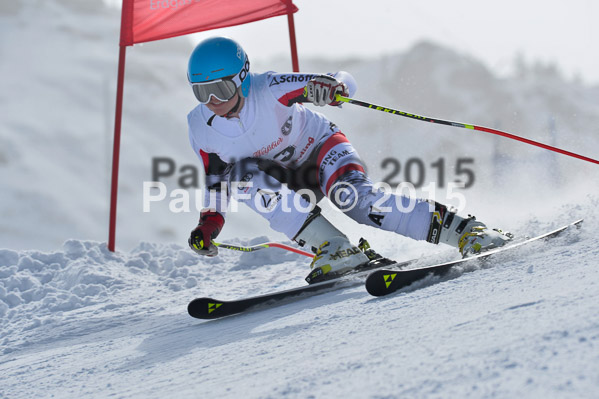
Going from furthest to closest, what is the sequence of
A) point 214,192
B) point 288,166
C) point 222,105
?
point 288,166 < point 214,192 < point 222,105

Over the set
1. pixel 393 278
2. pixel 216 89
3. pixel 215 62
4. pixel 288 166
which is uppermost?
pixel 215 62

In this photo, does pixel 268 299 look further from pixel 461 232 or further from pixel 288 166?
pixel 461 232

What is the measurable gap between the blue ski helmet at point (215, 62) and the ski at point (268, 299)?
42.1 inches

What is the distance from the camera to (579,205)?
13.0 feet

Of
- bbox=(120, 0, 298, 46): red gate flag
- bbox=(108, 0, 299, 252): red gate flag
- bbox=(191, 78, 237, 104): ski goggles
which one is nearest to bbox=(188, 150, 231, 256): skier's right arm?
bbox=(191, 78, 237, 104): ski goggles

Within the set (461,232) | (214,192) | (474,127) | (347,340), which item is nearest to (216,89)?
(214,192)

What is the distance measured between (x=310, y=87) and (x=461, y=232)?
1.08 metres

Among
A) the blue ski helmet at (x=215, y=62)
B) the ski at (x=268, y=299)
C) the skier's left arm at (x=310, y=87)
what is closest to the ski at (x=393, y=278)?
the ski at (x=268, y=299)

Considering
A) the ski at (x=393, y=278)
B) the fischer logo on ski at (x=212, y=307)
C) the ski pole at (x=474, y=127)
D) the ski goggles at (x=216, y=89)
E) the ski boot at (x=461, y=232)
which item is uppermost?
the ski goggles at (x=216, y=89)

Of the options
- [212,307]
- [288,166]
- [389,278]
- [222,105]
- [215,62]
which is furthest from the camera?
[288,166]

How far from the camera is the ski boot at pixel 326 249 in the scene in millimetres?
3322

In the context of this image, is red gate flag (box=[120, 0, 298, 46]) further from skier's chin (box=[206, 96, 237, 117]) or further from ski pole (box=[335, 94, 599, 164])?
ski pole (box=[335, 94, 599, 164])

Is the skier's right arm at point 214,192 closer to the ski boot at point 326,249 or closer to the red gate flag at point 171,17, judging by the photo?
the ski boot at point 326,249

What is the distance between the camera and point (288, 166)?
148 inches
